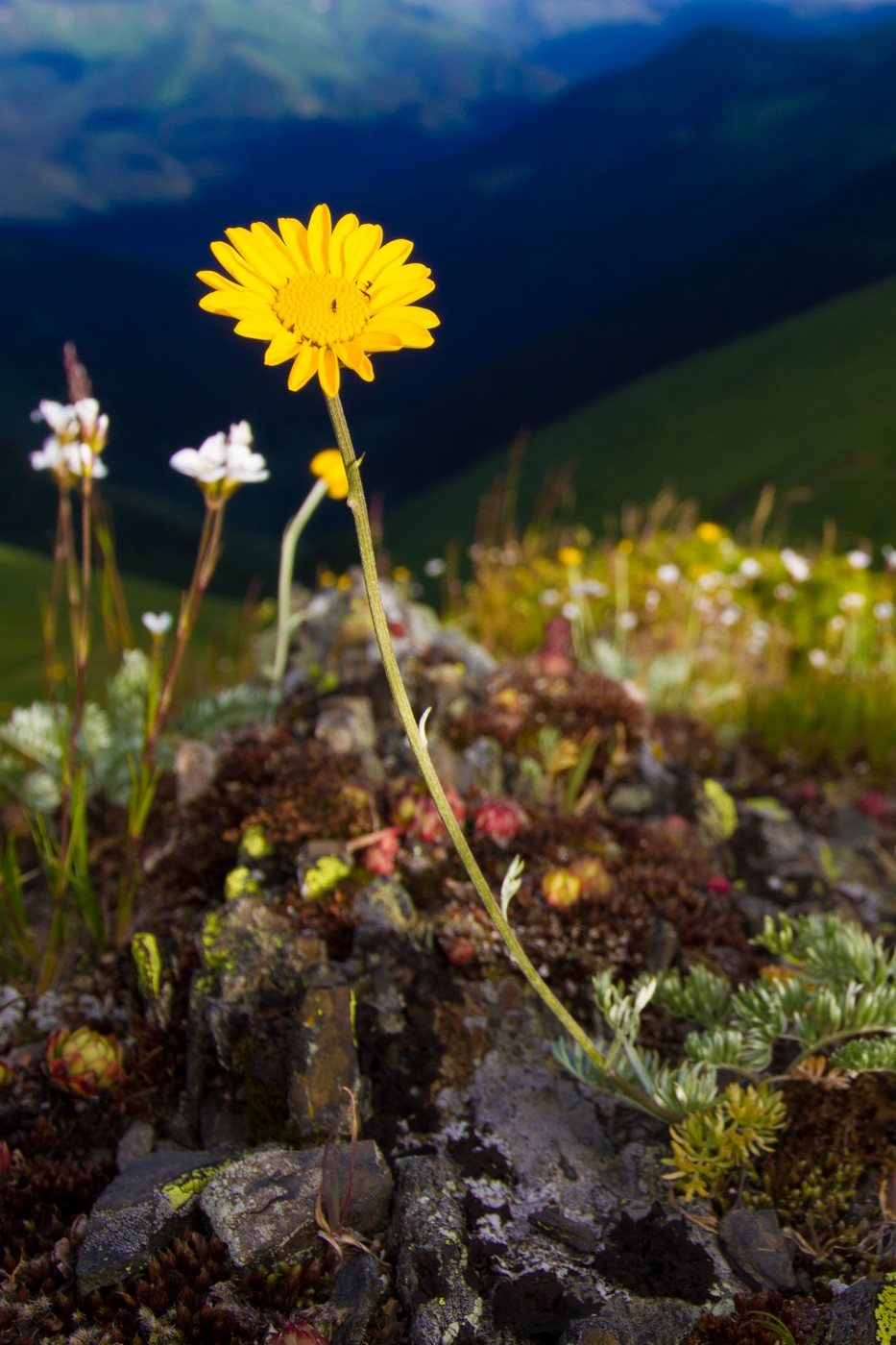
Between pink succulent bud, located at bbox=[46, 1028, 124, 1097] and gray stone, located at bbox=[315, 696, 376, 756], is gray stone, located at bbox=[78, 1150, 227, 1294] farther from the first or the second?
gray stone, located at bbox=[315, 696, 376, 756]

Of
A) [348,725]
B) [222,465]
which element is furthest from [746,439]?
[222,465]

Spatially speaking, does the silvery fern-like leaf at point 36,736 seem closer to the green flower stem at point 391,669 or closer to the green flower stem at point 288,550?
the green flower stem at point 288,550

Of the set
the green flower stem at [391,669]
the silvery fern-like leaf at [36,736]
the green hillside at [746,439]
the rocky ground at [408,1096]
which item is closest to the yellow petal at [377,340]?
the green flower stem at [391,669]

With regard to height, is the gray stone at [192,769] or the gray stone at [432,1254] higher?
the gray stone at [192,769]

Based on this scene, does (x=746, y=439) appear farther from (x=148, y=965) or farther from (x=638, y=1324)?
(x=638, y=1324)

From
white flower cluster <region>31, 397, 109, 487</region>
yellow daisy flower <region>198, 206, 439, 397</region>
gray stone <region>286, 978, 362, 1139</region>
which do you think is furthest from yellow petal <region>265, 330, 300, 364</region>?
gray stone <region>286, 978, 362, 1139</region>
